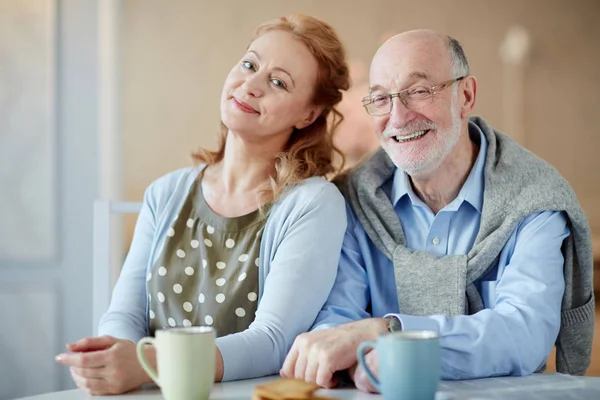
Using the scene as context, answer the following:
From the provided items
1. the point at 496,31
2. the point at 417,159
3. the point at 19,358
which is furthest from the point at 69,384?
the point at 496,31

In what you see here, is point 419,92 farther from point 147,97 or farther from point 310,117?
point 147,97

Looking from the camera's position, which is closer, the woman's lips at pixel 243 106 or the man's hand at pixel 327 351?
the man's hand at pixel 327 351

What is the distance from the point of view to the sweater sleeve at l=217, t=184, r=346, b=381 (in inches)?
48.0

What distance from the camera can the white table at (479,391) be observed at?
1.01 meters

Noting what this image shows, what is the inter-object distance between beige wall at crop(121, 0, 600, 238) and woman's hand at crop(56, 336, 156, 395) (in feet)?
10.1

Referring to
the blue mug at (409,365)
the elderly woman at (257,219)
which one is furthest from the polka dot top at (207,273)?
the blue mug at (409,365)

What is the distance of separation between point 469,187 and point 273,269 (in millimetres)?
415

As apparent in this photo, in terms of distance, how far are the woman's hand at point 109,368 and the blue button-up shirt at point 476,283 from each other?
0.39 metres

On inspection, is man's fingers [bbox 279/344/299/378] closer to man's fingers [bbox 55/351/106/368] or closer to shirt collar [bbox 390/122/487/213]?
man's fingers [bbox 55/351/106/368]

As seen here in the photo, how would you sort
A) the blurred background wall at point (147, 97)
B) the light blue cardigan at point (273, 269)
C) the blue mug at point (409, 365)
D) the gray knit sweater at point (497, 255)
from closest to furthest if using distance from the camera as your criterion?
the blue mug at point (409, 365)
the light blue cardigan at point (273, 269)
the gray knit sweater at point (497, 255)
the blurred background wall at point (147, 97)

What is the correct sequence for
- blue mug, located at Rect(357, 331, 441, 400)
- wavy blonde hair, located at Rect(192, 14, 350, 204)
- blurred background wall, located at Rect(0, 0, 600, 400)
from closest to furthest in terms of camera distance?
blue mug, located at Rect(357, 331, 441, 400)
wavy blonde hair, located at Rect(192, 14, 350, 204)
blurred background wall, located at Rect(0, 0, 600, 400)

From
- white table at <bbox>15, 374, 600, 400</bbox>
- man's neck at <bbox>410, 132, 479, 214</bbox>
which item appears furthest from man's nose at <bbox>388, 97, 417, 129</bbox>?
white table at <bbox>15, 374, 600, 400</bbox>

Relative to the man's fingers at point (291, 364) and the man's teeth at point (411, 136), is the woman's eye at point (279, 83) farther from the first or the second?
the man's fingers at point (291, 364)

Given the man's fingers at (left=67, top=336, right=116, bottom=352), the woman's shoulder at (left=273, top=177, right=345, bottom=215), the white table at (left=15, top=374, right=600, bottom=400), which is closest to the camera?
the white table at (left=15, top=374, right=600, bottom=400)
